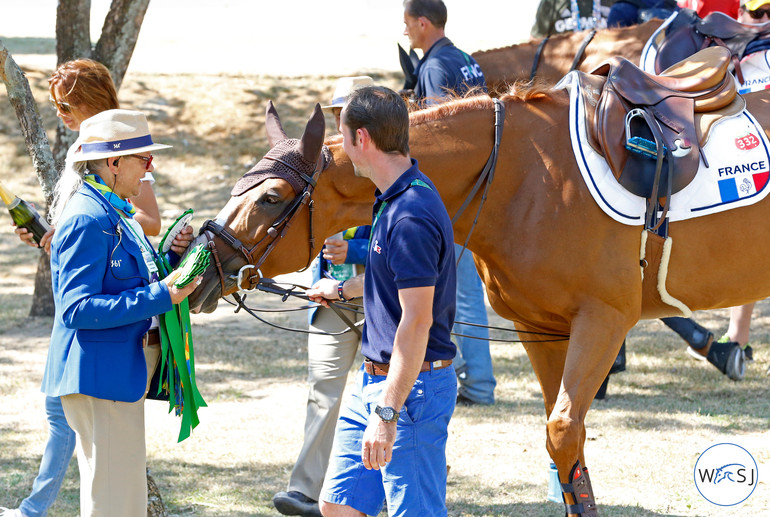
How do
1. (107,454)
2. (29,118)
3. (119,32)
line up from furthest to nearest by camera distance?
(119,32)
(29,118)
(107,454)

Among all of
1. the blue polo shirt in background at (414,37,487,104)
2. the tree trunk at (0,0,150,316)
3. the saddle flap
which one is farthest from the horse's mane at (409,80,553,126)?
the tree trunk at (0,0,150,316)

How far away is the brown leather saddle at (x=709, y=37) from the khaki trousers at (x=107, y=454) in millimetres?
3934

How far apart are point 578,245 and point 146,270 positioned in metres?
1.85

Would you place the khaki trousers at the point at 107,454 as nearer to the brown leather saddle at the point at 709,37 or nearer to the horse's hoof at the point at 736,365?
the brown leather saddle at the point at 709,37

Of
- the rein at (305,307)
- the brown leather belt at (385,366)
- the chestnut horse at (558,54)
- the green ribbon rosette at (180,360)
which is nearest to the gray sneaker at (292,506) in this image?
the rein at (305,307)

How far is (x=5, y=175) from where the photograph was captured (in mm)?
13805

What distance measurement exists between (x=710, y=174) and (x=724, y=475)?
1.64 m

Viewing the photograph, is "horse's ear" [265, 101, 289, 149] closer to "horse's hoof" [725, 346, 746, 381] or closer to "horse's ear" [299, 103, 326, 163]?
"horse's ear" [299, 103, 326, 163]

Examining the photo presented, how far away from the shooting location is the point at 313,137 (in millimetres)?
3723

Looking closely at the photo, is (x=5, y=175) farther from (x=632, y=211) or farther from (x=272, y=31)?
(x=632, y=211)

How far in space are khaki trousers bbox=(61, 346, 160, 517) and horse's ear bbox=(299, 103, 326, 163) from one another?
4.12ft

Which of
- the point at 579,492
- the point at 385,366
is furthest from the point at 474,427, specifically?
the point at 385,366

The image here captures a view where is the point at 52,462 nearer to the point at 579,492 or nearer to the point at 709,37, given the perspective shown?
the point at 579,492

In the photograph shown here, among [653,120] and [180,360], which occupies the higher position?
[653,120]
